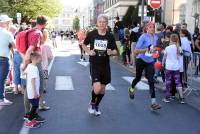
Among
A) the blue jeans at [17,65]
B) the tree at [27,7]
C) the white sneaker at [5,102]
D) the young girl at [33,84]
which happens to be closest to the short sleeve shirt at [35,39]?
the young girl at [33,84]

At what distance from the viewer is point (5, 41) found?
10.1 m

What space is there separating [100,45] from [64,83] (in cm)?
575

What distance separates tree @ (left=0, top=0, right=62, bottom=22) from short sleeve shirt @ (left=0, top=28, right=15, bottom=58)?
53068mm

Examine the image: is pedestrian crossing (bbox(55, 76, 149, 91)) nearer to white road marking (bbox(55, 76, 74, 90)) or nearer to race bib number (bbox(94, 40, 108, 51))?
white road marking (bbox(55, 76, 74, 90))

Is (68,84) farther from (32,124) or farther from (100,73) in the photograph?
(32,124)

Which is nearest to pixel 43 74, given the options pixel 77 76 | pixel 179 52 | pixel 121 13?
pixel 179 52

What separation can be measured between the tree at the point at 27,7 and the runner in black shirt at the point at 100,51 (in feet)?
180

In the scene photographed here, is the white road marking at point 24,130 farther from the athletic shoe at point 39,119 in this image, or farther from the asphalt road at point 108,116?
the athletic shoe at point 39,119

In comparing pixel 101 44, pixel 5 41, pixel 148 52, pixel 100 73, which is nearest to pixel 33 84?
pixel 100 73

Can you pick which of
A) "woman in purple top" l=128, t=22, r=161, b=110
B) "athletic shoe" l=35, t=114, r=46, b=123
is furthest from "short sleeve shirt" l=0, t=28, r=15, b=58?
"woman in purple top" l=128, t=22, r=161, b=110

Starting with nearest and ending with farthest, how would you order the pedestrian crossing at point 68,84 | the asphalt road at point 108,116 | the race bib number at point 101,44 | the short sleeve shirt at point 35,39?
the asphalt road at point 108,116, the short sleeve shirt at point 35,39, the race bib number at point 101,44, the pedestrian crossing at point 68,84

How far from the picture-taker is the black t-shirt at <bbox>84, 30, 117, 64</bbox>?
28.7 feet

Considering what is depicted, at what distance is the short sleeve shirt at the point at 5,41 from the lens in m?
10.0

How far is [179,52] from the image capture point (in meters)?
10.9
